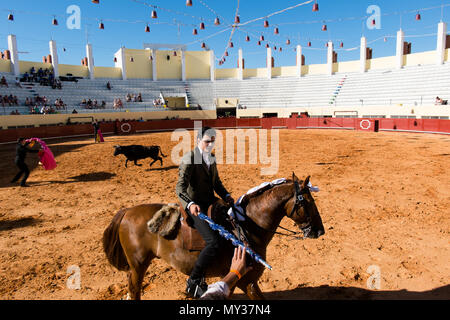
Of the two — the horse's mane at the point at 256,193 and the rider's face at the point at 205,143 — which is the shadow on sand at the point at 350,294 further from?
the rider's face at the point at 205,143

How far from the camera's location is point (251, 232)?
10.1 ft

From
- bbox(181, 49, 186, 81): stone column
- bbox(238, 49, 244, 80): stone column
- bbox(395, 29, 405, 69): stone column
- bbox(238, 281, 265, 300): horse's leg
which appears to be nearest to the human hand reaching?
bbox(238, 281, 265, 300): horse's leg

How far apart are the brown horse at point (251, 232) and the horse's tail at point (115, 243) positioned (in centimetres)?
16

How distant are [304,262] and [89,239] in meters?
4.04

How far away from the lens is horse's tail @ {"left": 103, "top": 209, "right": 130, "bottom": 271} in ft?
11.8

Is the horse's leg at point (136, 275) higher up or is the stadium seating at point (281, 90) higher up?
the stadium seating at point (281, 90)

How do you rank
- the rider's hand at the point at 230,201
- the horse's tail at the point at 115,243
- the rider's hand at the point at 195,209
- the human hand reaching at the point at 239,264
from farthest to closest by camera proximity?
the horse's tail at the point at 115,243 → the rider's hand at the point at 230,201 → the rider's hand at the point at 195,209 → the human hand reaching at the point at 239,264

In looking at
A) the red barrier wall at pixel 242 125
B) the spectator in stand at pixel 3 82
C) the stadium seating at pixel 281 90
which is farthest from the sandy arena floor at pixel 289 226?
the spectator in stand at pixel 3 82

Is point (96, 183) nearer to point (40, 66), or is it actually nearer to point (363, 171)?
point (363, 171)

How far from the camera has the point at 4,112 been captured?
22.8m

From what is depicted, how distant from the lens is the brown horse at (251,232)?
3.04m

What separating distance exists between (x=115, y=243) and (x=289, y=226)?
3.52 meters

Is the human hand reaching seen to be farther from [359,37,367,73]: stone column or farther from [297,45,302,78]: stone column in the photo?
[297,45,302,78]: stone column
